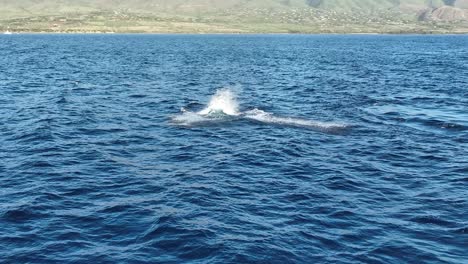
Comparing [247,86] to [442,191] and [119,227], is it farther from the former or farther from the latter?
[119,227]

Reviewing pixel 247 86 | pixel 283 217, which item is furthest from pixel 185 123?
pixel 247 86

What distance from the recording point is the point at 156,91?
80438 millimetres

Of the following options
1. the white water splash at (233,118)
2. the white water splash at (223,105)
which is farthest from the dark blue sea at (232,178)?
the white water splash at (223,105)

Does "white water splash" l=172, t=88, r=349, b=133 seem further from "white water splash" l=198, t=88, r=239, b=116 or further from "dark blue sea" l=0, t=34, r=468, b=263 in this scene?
"dark blue sea" l=0, t=34, r=468, b=263

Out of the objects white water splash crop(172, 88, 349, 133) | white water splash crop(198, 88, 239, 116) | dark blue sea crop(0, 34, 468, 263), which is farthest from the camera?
white water splash crop(198, 88, 239, 116)

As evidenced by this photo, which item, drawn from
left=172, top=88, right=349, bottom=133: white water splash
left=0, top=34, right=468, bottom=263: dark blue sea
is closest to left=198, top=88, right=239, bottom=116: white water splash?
left=172, top=88, right=349, bottom=133: white water splash

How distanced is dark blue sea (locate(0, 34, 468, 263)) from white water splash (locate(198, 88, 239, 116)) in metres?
0.48

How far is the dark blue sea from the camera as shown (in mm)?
24734

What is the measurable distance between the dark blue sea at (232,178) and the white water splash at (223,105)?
480 millimetres

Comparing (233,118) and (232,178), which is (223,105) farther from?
(232,178)

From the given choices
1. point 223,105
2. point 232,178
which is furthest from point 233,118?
point 232,178

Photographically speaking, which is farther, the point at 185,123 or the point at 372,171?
the point at 185,123

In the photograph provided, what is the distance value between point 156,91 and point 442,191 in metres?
56.2

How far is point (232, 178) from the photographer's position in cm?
3581
